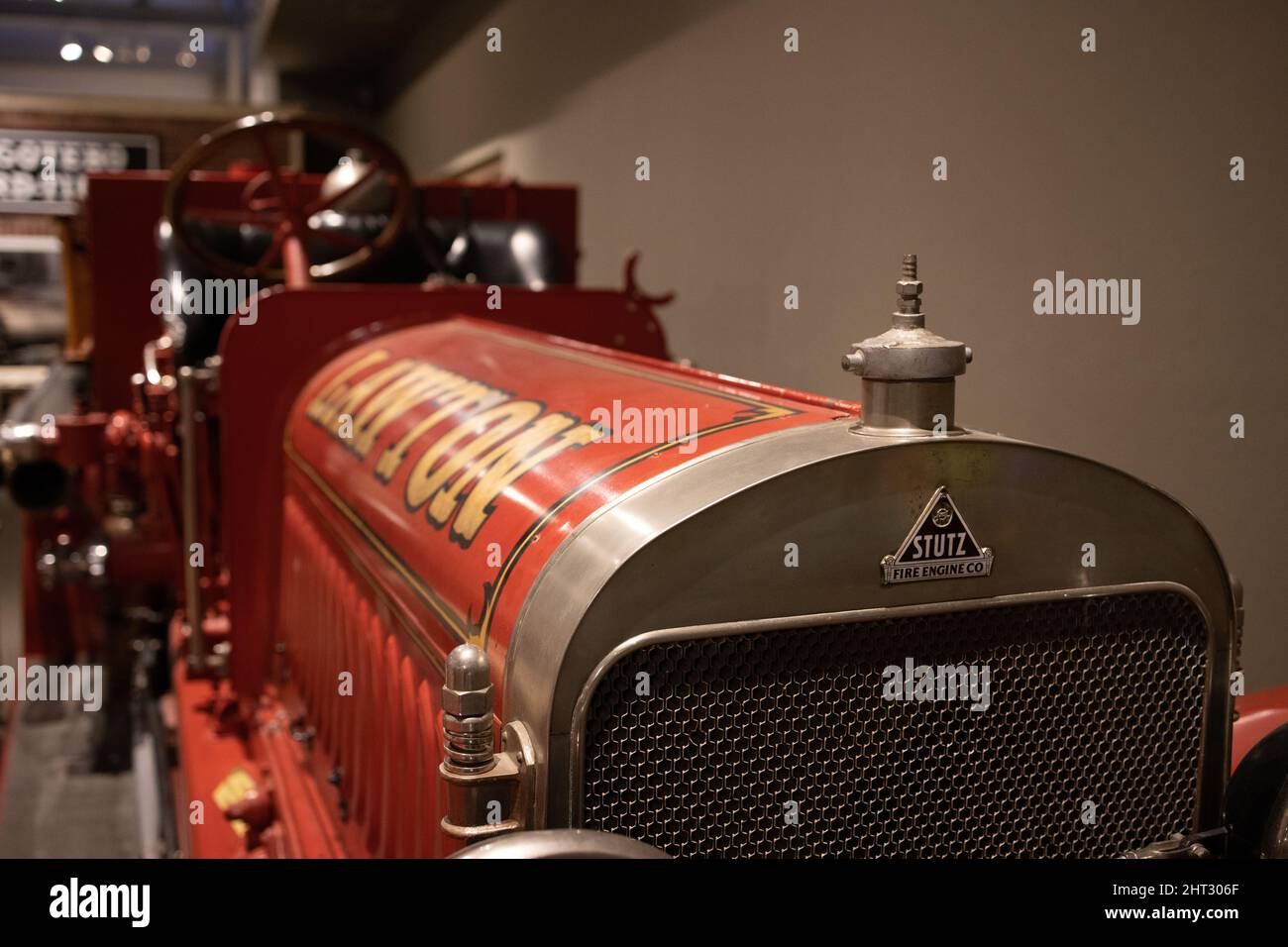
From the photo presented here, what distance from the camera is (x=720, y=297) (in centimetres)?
438

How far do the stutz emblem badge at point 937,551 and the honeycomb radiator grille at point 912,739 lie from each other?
5 centimetres

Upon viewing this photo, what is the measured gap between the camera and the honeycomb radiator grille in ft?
3.58

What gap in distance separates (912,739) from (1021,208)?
5.84 feet

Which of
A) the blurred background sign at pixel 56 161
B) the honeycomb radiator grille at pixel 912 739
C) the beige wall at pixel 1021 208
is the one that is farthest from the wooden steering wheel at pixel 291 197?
the blurred background sign at pixel 56 161

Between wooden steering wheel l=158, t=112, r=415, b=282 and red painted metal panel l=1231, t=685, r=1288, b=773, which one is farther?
wooden steering wheel l=158, t=112, r=415, b=282

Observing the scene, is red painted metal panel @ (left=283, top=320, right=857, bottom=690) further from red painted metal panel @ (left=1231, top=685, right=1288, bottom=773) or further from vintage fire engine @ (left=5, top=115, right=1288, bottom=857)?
red painted metal panel @ (left=1231, top=685, right=1288, bottom=773)

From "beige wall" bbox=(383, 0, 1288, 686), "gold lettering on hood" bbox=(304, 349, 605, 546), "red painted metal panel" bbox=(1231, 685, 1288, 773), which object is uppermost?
"beige wall" bbox=(383, 0, 1288, 686)

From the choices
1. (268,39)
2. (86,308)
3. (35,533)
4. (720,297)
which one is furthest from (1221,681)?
(268,39)

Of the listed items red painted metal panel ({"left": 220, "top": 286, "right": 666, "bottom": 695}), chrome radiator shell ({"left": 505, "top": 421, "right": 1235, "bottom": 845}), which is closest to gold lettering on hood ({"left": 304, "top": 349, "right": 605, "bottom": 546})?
red painted metal panel ({"left": 220, "top": 286, "right": 666, "bottom": 695})

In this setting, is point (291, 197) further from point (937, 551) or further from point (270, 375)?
point (937, 551)

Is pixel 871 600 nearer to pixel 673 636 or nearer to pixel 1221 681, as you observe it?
pixel 673 636

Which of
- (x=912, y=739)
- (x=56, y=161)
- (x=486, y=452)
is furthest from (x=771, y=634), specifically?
(x=56, y=161)

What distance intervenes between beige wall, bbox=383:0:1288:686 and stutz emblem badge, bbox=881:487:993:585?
1.61 feet

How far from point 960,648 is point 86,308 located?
5.30m
